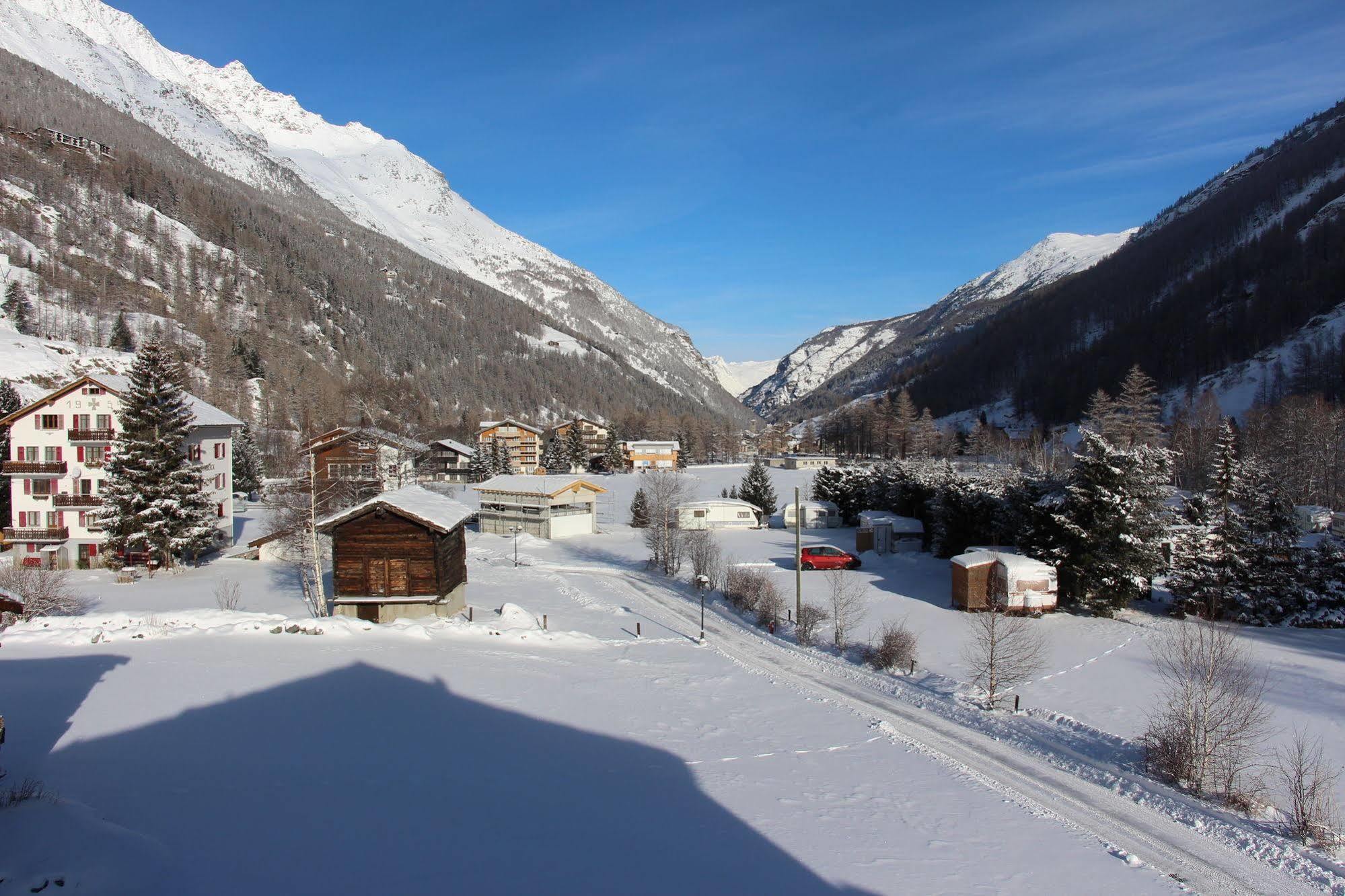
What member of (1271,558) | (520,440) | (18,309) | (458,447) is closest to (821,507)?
(1271,558)

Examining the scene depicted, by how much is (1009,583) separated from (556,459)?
87.6 metres

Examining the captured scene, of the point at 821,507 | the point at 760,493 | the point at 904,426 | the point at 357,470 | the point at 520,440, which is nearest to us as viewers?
the point at 357,470

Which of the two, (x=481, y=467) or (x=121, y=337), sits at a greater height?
(x=121, y=337)

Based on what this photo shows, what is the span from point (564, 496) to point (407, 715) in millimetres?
43703

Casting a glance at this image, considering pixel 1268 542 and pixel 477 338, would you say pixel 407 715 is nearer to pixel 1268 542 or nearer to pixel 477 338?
pixel 1268 542

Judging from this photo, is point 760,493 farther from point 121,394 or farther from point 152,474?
point 121,394

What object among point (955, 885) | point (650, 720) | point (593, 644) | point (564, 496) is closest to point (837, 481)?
point (564, 496)

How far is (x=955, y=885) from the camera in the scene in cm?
822

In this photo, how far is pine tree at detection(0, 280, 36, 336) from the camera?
92.6 m

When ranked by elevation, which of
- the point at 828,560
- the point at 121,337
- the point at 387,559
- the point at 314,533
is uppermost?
the point at 121,337

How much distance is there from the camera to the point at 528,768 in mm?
11188

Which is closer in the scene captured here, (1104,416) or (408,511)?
(408,511)

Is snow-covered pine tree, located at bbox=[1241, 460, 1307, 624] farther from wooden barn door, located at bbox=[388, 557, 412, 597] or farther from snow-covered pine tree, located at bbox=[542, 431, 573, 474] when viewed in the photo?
snow-covered pine tree, located at bbox=[542, 431, 573, 474]

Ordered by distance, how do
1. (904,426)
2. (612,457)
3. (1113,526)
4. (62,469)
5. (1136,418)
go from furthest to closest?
(904,426) → (612,457) → (1136,418) → (62,469) → (1113,526)
